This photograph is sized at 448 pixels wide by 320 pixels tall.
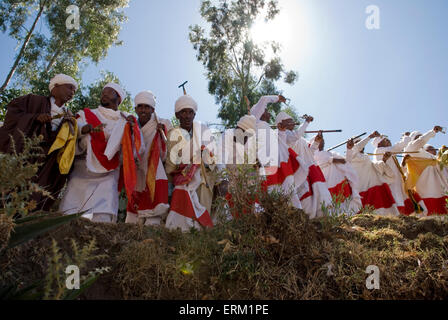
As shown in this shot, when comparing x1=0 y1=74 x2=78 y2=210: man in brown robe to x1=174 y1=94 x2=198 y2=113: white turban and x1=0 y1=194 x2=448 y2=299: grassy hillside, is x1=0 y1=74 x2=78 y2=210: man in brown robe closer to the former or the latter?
x1=174 y1=94 x2=198 y2=113: white turban

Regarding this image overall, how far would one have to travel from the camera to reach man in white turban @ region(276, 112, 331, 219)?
6469 millimetres

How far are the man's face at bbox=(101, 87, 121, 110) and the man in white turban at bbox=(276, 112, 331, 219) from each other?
2.74 meters

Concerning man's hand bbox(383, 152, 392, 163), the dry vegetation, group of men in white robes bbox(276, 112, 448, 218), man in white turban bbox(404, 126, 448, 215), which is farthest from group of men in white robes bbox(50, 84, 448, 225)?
man in white turban bbox(404, 126, 448, 215)

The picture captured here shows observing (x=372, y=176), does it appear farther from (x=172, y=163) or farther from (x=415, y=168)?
(x=172, y=163)

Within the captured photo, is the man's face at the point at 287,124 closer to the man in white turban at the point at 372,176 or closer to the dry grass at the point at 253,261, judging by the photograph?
the man in white turban at the point at 372,176

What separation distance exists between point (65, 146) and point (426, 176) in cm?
725

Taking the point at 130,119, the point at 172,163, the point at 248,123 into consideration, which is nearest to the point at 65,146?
the point at 130,119

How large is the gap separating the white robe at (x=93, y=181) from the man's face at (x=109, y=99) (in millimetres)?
616

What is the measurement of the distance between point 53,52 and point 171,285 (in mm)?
15795

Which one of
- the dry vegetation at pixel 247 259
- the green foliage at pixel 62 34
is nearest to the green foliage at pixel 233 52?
the green foliage at pixel 62 34

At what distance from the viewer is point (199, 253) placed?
291cm

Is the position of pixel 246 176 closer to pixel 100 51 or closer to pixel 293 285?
pixel 293 285

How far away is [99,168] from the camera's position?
5359 mm
